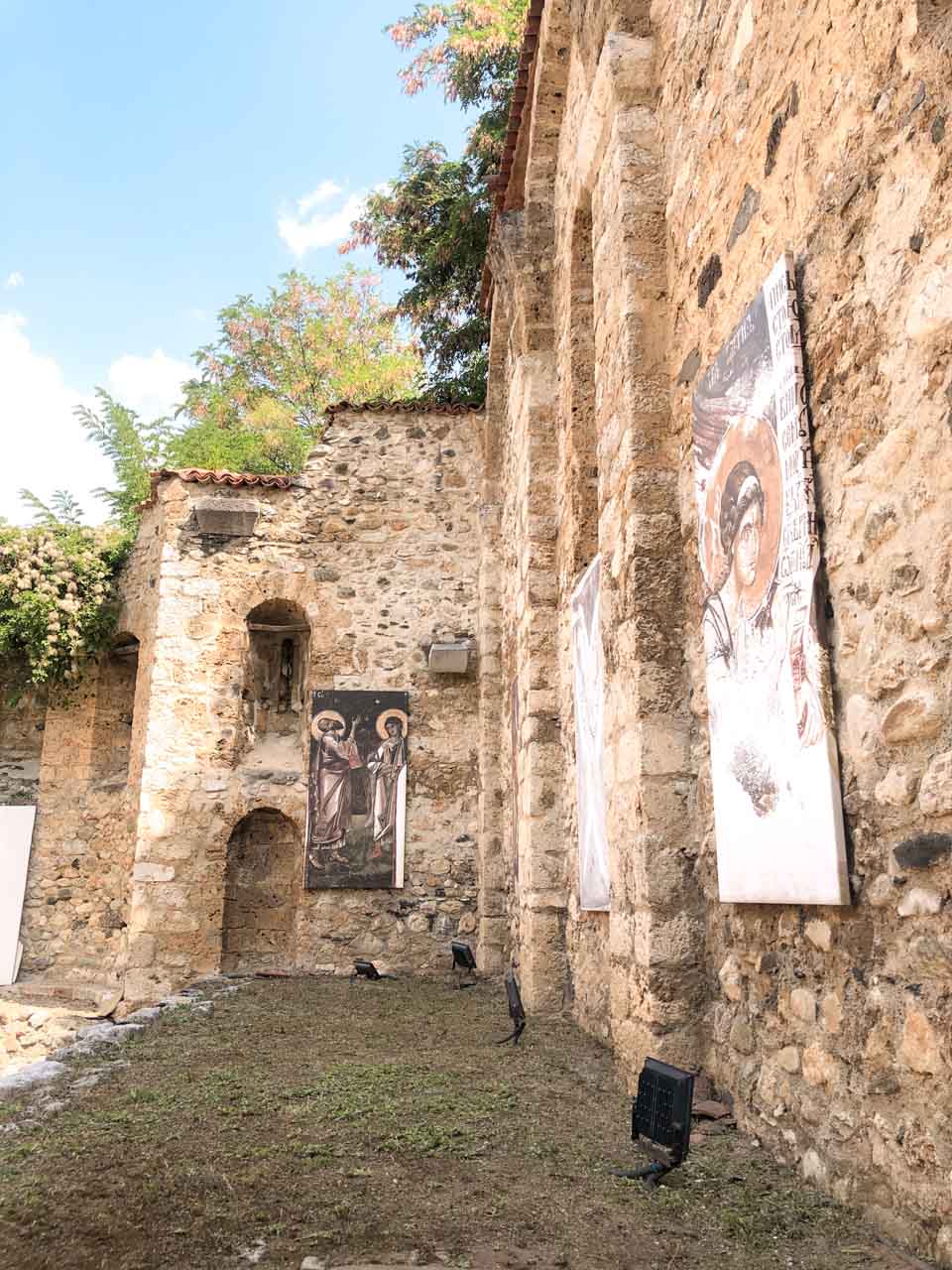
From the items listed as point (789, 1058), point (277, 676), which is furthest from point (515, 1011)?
point (277, 676)

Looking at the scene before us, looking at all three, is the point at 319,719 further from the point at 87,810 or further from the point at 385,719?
the point at 87,810

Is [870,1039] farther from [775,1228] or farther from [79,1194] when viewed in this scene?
[79,1194]

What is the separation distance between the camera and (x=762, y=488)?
2.96 m

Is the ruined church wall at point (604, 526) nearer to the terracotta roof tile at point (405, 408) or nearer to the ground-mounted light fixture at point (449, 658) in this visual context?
the ground-mounted light fixture at point (449, 658)

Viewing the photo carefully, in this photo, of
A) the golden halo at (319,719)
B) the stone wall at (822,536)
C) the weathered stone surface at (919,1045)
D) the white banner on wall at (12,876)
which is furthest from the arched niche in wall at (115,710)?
the weathered stone surface at (919,1045)

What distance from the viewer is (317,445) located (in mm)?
10289

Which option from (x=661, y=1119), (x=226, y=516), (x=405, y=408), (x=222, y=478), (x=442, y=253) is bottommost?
(x=661, y=1119)

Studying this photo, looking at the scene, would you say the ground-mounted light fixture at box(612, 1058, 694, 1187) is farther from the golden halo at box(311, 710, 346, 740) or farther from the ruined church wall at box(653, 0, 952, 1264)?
the golden halo at box(311, 710, 346, 740)

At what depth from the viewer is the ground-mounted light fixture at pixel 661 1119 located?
267 centimetres

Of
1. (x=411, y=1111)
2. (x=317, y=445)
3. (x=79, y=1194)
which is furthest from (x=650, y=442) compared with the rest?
(x=317, y=445)

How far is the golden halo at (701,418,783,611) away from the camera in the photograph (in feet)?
A: 9.41

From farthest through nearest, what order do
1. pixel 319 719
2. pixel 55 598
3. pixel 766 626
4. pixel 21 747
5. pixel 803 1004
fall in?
pixel 21 747 → pixel 55 598 → pixel 319 719 → pixel 766 626 → pixel 803 1004

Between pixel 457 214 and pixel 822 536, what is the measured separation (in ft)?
35.9

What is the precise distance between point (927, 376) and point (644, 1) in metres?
3.29
